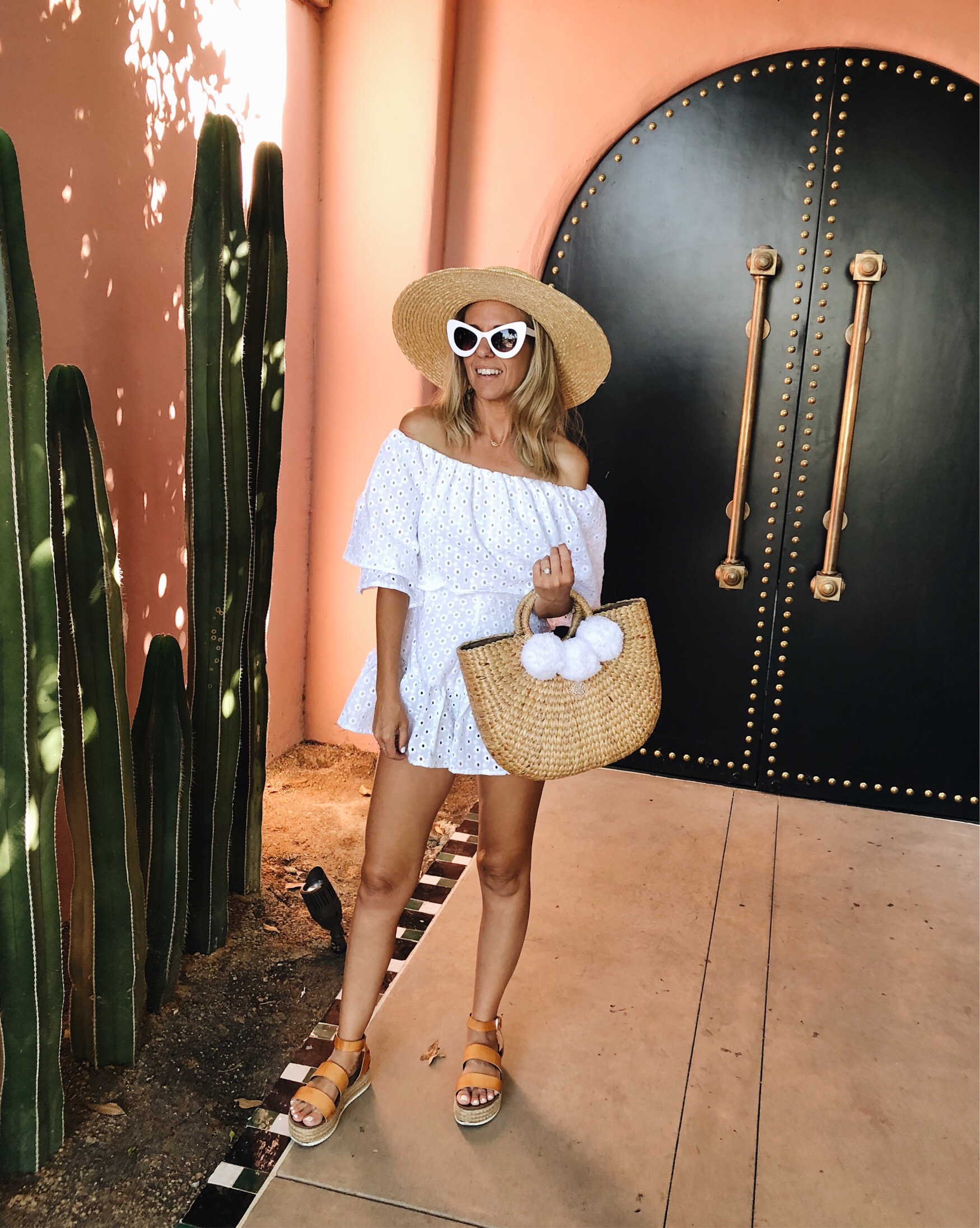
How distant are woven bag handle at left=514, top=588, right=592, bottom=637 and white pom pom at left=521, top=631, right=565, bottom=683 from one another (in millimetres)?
42

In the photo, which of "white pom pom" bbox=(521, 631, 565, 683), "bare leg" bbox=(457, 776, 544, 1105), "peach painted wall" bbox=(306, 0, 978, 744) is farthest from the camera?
"peach painted wall" bbox=(306, 0, 978, 744)

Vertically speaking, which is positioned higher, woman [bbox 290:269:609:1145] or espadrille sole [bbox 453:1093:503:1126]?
woman [bbox 290:269:609:1145]

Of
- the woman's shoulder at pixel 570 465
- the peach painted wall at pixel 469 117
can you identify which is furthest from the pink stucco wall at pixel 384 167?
the woman's shoulder at pixel 570 465

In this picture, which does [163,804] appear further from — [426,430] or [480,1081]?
[426,430]

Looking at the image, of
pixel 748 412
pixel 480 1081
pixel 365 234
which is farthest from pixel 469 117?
pixel 480 1081

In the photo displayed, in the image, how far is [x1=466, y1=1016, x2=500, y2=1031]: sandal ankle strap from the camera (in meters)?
1.98

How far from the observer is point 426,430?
1835 millimetres

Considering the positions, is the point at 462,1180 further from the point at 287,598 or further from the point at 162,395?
the point at 287,598

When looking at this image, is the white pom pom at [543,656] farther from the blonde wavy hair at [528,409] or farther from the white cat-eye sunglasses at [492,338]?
the white cat-eye sunglasses at [492,338]

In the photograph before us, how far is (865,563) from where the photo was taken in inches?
134

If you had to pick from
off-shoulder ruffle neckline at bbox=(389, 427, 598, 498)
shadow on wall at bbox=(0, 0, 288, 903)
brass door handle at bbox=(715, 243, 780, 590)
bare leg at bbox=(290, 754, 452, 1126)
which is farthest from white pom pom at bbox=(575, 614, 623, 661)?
brass door handle at bbox=(715, 243, 780, 590)

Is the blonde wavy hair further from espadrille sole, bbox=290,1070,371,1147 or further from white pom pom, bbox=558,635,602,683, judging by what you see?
espadrille sole, bbox=290,1070,371,1147

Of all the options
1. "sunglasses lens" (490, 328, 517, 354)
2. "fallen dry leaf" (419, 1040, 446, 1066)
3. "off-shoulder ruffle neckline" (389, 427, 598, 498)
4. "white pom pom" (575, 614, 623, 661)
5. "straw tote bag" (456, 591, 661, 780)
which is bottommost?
"fallen dry leaf" (419, 1040, 446, 1066)

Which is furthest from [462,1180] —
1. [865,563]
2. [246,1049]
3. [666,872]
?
[865,563]
